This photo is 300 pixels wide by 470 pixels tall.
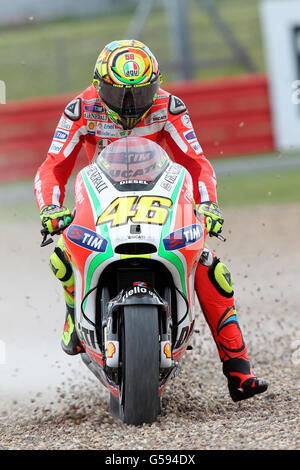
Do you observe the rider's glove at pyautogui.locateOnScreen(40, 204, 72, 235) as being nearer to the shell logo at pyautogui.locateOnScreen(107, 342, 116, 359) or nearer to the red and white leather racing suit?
the red and white leather racing suit

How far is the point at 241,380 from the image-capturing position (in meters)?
5.25

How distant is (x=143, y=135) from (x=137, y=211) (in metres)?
1.09

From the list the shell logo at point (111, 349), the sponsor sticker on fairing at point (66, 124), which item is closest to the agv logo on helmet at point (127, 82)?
the sponsor sticker on fairing at point (66, 124)

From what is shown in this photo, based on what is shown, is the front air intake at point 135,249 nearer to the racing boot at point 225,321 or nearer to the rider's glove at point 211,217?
the rider's glove at point 211,217

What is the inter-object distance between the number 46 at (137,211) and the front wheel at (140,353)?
0.43 meters

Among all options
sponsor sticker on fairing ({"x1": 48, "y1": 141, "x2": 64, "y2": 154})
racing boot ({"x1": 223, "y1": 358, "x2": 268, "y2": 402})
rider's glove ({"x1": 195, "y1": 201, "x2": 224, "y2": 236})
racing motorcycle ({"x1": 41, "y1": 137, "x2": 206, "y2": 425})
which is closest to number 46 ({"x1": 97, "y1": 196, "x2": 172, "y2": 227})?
racing motorcycle ({"x1": 41, "y1": 137, "x2": 206, "y2": 425})

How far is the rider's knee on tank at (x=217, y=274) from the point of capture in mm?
5090

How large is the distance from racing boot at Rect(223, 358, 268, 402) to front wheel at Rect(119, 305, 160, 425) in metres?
1.00

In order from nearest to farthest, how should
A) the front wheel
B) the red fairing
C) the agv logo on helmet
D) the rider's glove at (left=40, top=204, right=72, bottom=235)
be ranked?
the front wheel
the rider's glove at (left=40, top=204, right=72, bottom=235)
the agv logo on helmet
the red fairing

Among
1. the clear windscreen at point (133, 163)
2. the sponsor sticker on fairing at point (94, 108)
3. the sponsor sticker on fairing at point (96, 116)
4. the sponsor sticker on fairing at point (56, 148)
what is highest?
the sponsor sticker on fairing at point (94, 108)

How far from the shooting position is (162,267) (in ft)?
14.8

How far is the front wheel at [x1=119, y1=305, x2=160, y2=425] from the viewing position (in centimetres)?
425
